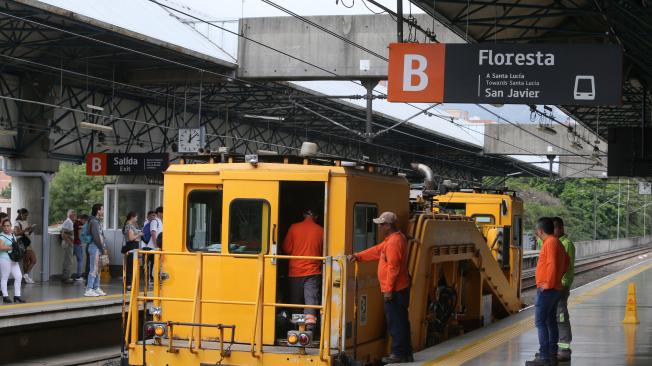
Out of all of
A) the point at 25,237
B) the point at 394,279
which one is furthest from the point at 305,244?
the point at 25,237

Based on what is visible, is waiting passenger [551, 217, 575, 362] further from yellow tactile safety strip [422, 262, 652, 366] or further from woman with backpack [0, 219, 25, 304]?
woman with backpack [0, 219, 25, 304]

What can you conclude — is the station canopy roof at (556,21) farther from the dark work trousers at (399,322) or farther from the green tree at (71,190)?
the green tree at (71,190)

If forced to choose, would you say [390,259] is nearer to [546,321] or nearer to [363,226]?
[363,226]

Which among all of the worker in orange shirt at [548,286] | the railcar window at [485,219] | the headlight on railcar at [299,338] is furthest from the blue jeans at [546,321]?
the railcar window at [485,219]

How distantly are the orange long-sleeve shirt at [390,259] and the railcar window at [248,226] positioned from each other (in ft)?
3.63

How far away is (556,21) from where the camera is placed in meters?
21.8

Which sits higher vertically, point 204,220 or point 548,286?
point 204,220

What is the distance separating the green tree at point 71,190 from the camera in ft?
234

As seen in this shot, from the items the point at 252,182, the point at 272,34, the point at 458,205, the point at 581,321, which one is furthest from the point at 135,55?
the point at 252,182

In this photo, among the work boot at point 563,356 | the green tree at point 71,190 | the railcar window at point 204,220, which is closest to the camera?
the railcar window at point 204,220

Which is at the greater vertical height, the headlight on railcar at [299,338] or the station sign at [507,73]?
the station sign at [507,73]

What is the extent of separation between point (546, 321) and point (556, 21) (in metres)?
12.2

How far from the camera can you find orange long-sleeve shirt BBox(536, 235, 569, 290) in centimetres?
1087

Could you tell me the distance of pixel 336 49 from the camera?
26391 mm
